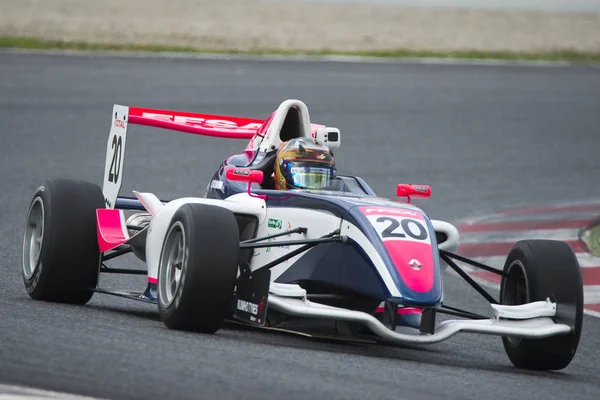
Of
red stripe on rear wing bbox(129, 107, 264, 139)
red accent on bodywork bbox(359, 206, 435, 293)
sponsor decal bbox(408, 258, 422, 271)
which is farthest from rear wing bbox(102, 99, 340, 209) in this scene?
sponsor decal bbox(408, 258, 422, 271)

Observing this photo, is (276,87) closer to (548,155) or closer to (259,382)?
(548,155)

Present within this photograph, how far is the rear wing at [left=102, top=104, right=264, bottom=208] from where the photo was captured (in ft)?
30.3

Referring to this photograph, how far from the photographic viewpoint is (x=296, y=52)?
2633 cm

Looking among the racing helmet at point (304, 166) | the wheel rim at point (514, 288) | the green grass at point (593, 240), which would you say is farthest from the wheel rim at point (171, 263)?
the green grass at point (593, 240)

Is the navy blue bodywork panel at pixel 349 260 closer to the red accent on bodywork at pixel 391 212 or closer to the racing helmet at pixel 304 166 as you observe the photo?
the red accent on bodywork at pixel 391 212

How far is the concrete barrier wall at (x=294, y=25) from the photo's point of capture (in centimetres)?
2816

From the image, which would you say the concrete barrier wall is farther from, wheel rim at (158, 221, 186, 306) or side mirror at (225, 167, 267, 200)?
wheel rim at (158, 221, 186, 306)

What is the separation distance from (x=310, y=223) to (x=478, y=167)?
946cm

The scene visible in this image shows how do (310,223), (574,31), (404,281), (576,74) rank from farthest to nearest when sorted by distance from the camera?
(574,31), (576,74), (310,223), (404,281)

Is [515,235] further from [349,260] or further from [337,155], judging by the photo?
[349,260]

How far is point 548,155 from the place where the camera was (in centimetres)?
1772

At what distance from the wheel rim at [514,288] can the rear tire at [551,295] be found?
0.08ft

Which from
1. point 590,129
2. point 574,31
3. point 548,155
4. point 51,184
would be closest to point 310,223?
point 51,184

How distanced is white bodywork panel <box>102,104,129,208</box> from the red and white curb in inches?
137
